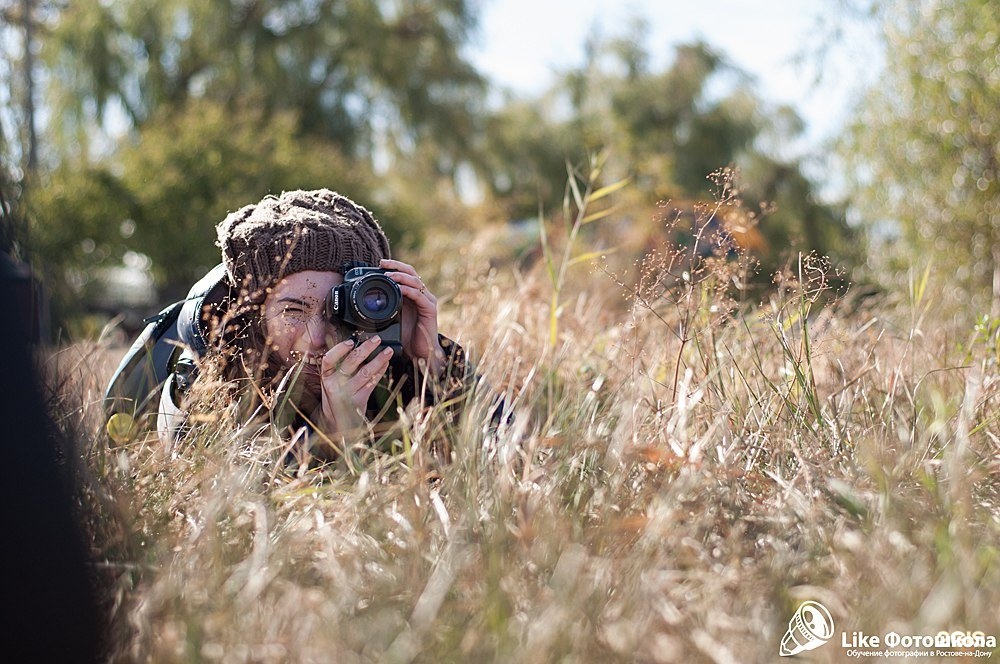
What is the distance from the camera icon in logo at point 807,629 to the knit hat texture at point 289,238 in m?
1.21

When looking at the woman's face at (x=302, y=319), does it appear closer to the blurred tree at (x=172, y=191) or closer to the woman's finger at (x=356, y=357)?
the woman's finger at (x=356, y=357)

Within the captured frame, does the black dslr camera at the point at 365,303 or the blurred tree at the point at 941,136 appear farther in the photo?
the blurred tree at the point at 941,136

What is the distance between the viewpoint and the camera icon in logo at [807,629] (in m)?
1.03

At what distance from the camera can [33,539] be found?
1.03m

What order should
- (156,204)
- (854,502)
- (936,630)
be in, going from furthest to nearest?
1. (156,204)
2. (854,502)
3. (936,630)

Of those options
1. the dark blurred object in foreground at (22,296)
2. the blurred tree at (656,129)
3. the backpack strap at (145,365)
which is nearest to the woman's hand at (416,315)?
the backpack strap at (145,365)

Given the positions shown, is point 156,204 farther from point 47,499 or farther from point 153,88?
point 47,499

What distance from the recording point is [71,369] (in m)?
1.70

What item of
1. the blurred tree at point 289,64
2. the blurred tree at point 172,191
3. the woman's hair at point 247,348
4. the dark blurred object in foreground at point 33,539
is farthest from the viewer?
the blurred tree at point 289,64

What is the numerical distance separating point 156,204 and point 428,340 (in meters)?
8.60

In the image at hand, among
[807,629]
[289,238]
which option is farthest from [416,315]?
[807,629]

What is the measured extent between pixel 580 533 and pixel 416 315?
93cm

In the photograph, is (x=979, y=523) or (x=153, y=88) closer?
(x=979, y=523)

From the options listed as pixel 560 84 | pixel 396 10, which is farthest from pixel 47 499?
pixel 560 84
